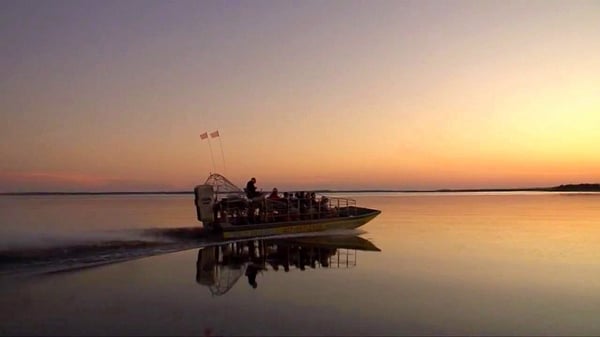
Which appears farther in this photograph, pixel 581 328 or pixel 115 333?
pixel 581 328

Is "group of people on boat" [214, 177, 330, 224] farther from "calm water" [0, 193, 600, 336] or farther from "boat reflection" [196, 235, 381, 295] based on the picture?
"calm water" [0, 193, 600, 336]

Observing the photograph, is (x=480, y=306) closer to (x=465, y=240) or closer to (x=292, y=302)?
(x=292, y=302)

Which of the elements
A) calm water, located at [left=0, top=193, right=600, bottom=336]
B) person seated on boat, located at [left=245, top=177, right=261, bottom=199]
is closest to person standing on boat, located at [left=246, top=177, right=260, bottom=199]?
person seated on boat, located at [left=245, top=177, right=261, bottom=199]

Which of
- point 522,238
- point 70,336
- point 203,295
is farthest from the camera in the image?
point 522,238

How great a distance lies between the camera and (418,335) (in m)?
8.98

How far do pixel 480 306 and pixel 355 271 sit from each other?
5.30 metres

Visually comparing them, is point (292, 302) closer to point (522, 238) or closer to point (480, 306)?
point (480, 306)

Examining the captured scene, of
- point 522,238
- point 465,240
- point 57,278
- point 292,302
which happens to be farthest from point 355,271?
point 522,238

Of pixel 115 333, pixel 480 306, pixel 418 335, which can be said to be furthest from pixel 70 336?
pixel 480 306

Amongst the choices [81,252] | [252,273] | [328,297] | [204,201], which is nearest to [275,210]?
[204,201]

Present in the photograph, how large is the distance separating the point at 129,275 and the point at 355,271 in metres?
6.83

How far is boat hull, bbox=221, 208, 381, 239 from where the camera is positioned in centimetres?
2359

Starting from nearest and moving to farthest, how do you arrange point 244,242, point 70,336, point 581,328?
point 70,336, point 581,328, point 244,242

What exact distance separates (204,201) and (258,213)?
131 inches
